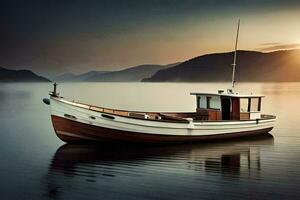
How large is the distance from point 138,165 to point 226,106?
5.11 meters

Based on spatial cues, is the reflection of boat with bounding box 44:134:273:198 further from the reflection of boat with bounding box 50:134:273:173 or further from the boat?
the boat

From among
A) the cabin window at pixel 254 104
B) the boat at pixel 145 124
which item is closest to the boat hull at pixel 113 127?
the boat at pixel 145 124

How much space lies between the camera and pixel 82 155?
472 inches

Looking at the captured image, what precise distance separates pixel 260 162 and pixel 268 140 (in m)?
4.43

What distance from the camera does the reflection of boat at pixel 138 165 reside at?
28.7 feet

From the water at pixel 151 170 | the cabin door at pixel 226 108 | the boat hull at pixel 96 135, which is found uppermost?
the cabin door at pixel 226 108

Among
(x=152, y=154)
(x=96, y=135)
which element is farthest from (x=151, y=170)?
(x=96, y=135)

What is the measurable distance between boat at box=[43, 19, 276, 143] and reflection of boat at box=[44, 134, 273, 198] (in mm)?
339

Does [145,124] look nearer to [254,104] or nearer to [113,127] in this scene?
[113,127]

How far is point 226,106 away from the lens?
14.6 metres

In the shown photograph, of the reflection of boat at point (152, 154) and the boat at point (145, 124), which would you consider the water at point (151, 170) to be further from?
the boat at point (145, 124)

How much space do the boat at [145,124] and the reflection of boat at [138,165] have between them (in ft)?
1.11

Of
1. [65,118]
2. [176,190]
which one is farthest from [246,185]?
[65,118]

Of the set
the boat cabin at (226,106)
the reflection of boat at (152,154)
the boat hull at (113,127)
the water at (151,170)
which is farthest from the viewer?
the boat cabin at (226,106)
